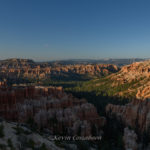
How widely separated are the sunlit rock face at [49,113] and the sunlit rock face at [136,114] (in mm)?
5172

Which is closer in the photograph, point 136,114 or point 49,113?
point 136,114

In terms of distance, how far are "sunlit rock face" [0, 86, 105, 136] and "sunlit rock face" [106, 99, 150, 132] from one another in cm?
517

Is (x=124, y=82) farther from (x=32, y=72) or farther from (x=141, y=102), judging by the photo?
(x=32, y=72)

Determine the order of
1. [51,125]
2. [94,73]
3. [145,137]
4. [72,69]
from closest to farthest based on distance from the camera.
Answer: [145,137] → [51,125] → [94,73] → [72,69]

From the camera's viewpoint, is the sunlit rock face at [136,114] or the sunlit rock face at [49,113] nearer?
the sunlit rock face at [49,113]

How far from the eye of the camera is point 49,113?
32.1 meters

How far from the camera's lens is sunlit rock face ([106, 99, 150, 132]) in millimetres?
29611

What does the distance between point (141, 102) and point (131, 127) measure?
6884 mm

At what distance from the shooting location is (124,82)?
279 feet

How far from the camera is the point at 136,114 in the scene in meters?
31.4

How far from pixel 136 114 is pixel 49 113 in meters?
20.3

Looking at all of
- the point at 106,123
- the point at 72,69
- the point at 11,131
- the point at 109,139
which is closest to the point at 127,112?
the point at 106,123

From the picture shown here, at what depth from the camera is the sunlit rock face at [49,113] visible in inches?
1153

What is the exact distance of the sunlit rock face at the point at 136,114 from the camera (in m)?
29.6
